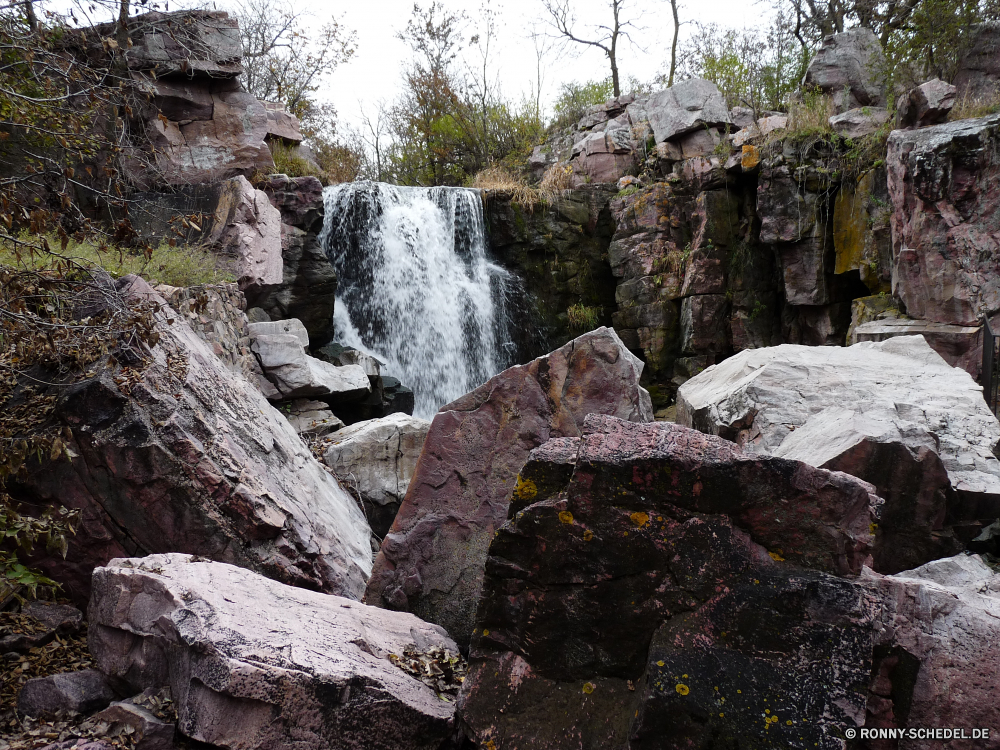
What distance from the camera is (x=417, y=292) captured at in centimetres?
1191

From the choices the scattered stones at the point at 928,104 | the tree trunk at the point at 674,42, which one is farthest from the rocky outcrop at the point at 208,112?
the tree trunk at the point at 674,42

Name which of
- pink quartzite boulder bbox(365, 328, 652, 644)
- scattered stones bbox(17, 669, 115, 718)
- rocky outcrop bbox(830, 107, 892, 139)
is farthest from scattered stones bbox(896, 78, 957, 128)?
scattered stones bbox(17, 669, 115, 718)

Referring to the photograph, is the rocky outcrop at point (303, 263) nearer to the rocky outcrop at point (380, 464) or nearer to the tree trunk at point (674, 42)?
the rocky outcrop at point (380, 464)

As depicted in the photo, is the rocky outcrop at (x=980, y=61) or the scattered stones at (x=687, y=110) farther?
the scattered stones at (x=687, y=110)

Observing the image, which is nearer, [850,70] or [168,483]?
[168,483]

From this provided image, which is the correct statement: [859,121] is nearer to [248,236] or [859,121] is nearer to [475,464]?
[248,236]

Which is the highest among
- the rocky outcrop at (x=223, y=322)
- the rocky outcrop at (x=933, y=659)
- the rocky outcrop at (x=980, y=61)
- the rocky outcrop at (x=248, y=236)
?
the rocky outcrop at (x=980, y=61)

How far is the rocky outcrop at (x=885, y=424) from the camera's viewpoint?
10.7 feet

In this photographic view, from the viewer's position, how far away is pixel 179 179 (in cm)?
955

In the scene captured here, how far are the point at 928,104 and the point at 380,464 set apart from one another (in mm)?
8775

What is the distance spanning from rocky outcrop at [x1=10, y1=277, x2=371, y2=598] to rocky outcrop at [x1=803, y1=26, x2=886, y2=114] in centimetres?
1236

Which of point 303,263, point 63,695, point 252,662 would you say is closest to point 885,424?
point 252,662

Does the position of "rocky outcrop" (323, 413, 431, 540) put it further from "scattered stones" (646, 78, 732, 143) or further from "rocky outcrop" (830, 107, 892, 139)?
"scattered stones" (646, 78, 732, 143)

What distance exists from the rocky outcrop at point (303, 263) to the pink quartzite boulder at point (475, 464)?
275 inches
